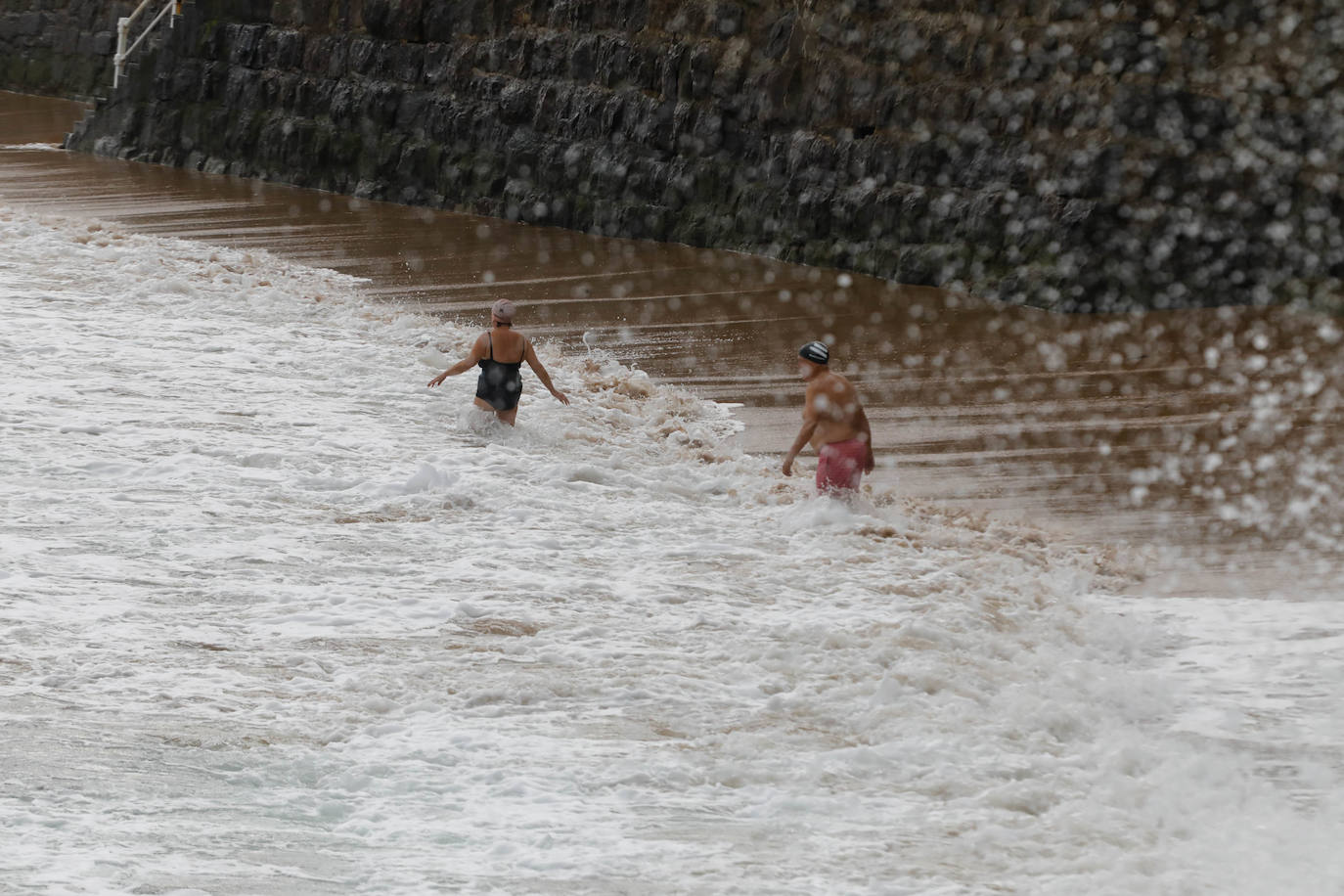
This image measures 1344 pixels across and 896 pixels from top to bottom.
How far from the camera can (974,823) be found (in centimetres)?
599

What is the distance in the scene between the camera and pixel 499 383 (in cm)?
1120

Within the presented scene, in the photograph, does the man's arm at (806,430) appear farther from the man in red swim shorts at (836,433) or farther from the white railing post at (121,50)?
the white railing post at (121,50)

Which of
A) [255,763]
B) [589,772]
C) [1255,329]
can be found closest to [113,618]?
[255,763]

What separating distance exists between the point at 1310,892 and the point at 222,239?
14652mm

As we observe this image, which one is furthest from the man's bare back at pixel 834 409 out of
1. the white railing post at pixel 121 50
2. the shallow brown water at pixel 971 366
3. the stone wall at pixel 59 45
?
the stone wall at pixel 59 45

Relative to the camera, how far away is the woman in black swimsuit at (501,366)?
433 inches

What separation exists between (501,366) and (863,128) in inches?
246

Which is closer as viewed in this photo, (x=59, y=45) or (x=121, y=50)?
(x=121, y=50)

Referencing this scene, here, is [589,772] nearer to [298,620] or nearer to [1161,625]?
[298,620]

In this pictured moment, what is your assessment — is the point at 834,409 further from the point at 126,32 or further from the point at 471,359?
the point at 126,32

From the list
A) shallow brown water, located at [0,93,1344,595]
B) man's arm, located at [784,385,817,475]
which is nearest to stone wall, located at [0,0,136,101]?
shallow brown water, located at [0,93,1344,595]

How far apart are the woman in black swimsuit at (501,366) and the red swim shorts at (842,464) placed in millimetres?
2275

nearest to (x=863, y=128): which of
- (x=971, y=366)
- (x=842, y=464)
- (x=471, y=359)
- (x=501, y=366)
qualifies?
(x=971, y=366)

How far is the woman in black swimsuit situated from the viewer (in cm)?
1099
